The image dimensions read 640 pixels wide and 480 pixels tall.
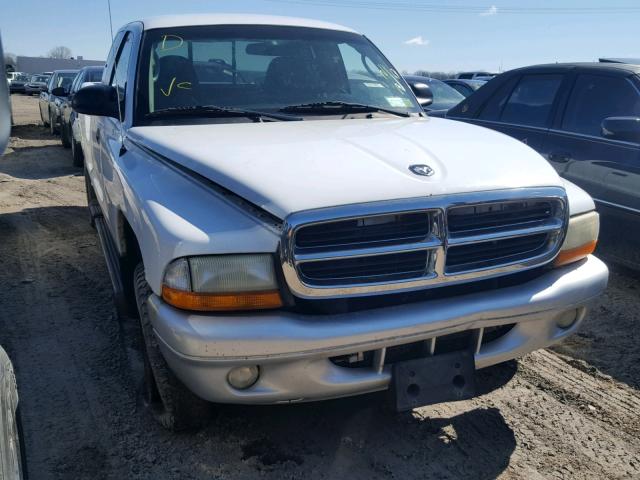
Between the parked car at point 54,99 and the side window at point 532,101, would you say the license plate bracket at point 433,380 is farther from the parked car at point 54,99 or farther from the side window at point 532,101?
the parked car at point 54,99

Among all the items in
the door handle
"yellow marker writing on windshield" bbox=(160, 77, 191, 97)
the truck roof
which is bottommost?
the door handle

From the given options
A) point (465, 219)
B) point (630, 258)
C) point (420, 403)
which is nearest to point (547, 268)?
point (465, 219)

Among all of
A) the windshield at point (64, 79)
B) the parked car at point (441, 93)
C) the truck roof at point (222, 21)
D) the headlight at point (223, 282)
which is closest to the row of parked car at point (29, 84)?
the windshield at point (64, 79)

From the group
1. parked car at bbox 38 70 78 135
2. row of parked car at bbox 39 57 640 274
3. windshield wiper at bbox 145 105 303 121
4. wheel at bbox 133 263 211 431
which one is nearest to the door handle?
row of parked car at bbox 39 57 640 274

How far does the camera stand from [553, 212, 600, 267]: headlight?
2795mm

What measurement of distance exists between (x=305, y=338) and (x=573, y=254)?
4.78ft

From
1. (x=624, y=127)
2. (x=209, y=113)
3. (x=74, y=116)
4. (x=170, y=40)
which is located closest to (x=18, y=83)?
(x=74, y=116)

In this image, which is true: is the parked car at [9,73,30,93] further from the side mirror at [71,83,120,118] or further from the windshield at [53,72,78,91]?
the side mirror at [71,83,120,118]

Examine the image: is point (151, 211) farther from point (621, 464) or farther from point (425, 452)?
point (621, 464)

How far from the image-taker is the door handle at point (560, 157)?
5.03m

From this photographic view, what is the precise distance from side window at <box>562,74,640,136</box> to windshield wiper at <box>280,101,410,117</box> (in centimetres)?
212

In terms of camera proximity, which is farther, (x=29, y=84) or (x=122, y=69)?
(x=29, y=84)

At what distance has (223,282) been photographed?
2.24m

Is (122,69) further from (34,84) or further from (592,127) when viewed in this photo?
(34,84)
